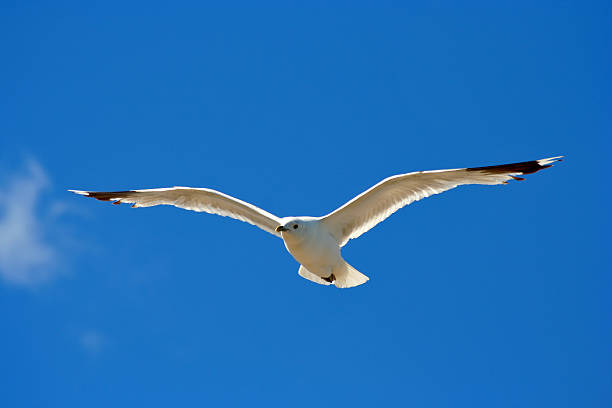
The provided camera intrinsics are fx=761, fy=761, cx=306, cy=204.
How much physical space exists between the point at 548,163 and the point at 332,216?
3.41 meters

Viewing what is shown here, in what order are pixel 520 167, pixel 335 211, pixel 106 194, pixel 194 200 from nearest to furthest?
pixel 520 167
pixel 335 211
pixel 194 200
pixel 106 194

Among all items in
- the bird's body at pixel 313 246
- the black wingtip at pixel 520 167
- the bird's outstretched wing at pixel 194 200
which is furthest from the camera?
the bird's outstretched wing at pixel 194 200

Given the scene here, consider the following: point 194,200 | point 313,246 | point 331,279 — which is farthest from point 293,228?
point 194,200

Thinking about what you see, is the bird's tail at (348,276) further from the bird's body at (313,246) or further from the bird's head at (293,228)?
the bird's head at (293,228)

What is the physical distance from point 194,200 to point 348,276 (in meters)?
3.02

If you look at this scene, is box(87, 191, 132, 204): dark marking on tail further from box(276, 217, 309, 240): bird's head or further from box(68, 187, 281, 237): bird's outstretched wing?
box(276, 217, 309, 240): bird's head

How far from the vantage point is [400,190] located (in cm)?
1190

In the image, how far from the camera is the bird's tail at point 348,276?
12469 mm

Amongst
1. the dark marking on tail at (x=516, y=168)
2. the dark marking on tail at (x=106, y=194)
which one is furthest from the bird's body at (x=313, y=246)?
the dark marking on tail at (x=106, y=194)

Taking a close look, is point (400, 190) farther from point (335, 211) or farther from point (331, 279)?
point (331, 279)

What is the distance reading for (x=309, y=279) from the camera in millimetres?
12891

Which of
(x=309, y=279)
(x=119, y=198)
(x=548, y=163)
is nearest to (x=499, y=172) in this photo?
(x=548, y=163)

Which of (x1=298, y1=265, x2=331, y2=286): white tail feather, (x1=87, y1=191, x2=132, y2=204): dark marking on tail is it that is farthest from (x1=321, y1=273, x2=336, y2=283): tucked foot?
(x1=87, y1=191, x2=132, y2=204): dark marking on tail

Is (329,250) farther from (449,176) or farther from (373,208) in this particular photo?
(449,176)
